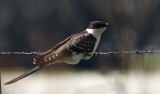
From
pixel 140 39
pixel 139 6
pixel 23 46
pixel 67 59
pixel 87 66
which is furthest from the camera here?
pixel 87 66

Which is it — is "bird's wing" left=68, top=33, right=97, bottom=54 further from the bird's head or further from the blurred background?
the blurred background

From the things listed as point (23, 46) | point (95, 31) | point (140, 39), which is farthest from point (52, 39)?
point (95, 31)

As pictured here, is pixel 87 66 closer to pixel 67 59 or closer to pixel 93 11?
pixel 93 11

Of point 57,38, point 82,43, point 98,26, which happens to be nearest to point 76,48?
point 82,43

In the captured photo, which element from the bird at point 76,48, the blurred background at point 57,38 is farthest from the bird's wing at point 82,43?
the blurred background at point 57,38

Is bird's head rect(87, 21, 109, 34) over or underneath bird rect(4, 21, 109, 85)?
over

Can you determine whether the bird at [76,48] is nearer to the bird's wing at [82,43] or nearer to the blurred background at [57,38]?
the bird's wing at [82,43]

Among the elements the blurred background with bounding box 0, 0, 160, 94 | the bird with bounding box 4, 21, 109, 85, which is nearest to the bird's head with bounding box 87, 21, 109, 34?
the bird with bounding box 4, 21, 109, 85

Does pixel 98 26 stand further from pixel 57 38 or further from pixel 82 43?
pixel 57 38

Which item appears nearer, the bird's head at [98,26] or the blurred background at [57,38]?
the bird's head at [98,26]

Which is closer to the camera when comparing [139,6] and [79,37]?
[79,37]

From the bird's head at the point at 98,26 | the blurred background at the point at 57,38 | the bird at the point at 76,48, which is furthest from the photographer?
the blurred background at the point at 57,38
